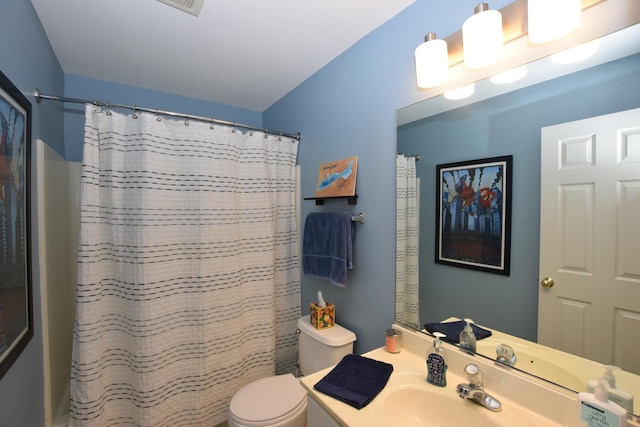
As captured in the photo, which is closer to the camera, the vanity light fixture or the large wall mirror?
the large wall mirror

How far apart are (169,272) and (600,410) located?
179 cm

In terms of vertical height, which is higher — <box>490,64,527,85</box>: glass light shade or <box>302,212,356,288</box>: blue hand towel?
<box>490,64,527,85</box>: glass light shade

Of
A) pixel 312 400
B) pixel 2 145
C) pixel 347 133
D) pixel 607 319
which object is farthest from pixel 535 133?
pixel 2 145

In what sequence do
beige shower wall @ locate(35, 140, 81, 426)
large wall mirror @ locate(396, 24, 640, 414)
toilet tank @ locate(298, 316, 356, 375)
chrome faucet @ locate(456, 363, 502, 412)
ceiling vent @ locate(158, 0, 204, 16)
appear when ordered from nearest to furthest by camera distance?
large wall mirror @ locate(396, 24, 640, 414), chrome faucet @ locate(456, 363, 502, 412), ceiling vent @ locate(158, 0, 204, 16), beige shower wall @ locate(35, 140, 81, 426), toilet tank @ locate(298, 316, 356, 375)

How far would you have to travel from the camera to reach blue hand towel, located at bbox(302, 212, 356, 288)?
1485 mm

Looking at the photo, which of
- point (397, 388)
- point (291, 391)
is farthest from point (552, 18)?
point (291, 391)

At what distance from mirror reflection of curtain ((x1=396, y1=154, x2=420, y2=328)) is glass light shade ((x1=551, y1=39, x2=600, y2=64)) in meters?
0.56

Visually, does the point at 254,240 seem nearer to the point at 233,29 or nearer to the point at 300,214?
the point at 300,214

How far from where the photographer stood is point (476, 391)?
863mm

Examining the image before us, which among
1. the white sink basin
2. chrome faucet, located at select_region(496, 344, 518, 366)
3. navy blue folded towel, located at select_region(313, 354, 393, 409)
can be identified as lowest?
the white sink basin

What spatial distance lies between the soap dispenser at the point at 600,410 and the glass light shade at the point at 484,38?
3.24 feet

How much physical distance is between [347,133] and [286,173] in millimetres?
625

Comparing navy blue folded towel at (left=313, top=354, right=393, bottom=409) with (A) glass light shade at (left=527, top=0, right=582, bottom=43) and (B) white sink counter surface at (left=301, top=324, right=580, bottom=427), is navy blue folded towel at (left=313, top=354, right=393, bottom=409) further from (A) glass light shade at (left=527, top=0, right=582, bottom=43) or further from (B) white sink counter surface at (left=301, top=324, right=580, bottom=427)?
(A) glass light shade at (left=527, top=0, right=582, bottom=43)

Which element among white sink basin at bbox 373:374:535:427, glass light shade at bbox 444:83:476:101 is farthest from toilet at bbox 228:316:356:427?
glass light shade at bbox 444:83:476:101
